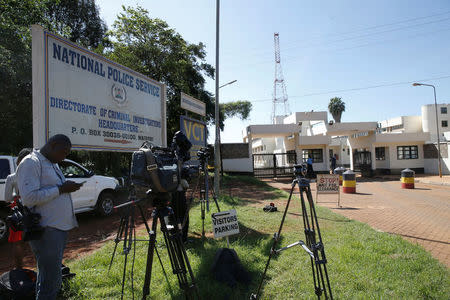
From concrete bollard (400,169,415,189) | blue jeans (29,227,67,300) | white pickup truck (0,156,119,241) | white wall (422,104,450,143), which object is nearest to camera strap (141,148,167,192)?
blue jeans (29,227,67,300)

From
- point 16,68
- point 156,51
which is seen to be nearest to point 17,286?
point 16,68

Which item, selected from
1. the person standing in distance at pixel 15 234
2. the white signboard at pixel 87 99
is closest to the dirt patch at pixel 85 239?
the person standing in distance at pixel 15 234

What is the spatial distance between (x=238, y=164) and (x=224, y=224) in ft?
61.6

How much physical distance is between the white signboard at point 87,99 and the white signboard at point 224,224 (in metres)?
2.75

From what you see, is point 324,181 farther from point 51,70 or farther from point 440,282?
point 51,70

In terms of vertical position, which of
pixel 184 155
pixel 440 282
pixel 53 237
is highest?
pixel 184 155

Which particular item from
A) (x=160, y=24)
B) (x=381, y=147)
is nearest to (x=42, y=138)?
(x=160, y=24)

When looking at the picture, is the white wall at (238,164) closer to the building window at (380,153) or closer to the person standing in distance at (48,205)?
the building window at (380,153)

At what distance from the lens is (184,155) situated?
385 cm

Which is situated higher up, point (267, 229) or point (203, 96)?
point (203, 96)

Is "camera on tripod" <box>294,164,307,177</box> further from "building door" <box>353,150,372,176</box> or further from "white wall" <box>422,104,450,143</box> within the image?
"white wall" <box>422,104,450,143</box>

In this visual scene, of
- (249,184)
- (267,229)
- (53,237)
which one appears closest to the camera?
(53,237)

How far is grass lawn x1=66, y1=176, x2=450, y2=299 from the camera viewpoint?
325cm

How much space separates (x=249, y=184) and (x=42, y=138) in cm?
1383
